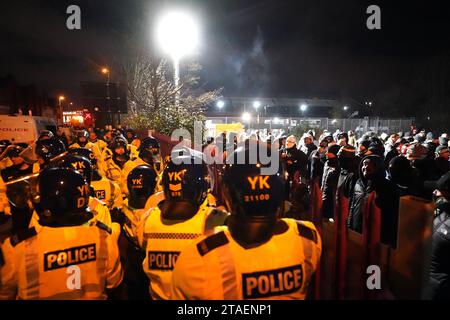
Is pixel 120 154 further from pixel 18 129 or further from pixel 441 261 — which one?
pixel 18 129

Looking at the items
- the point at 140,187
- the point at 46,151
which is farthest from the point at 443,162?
the point at 46,151

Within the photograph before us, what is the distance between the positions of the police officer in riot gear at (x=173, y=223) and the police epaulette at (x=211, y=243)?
2.81ft

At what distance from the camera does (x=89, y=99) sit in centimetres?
2645

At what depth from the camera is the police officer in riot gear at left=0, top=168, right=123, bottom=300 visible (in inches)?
85.2

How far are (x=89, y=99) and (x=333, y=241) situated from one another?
91.5 ft

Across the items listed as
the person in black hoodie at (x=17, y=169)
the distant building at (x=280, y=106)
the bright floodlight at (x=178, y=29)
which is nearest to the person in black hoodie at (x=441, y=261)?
the person in black hoodie at (x=17, y=169)

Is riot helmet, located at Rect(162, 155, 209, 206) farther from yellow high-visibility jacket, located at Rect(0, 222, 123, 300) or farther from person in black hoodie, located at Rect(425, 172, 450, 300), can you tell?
person in black hoodie, located at Rect(425, 172, 450, 300)

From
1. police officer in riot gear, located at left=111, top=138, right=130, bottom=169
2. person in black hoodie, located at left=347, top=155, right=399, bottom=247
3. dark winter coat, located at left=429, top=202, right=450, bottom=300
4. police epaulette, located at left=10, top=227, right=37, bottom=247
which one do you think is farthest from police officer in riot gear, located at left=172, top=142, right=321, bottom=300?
police officer in riot gear, located at left=111, top=138, right=130, bottom=169

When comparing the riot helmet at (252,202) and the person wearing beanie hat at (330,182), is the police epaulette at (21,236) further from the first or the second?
the person wearing beanie hat at (330,182)

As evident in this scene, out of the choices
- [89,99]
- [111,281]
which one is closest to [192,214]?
[111,281]

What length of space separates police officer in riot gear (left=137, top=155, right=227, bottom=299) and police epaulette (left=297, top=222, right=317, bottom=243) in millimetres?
936

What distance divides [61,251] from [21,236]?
300 millimetres
